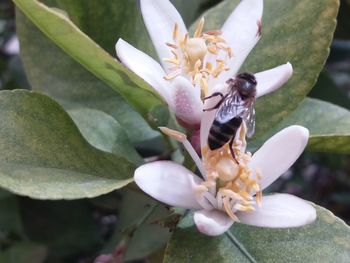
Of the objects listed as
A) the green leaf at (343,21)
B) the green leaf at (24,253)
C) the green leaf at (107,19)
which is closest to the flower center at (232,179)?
the green leaf at (107,19)

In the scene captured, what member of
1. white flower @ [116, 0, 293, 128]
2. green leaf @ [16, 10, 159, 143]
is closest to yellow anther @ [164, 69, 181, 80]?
white flower @ [116, 0, 293, 128]

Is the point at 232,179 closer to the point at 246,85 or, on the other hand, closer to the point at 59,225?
the point at 246,85

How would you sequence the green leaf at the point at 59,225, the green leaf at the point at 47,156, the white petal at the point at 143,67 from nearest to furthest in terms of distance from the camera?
the green leaf at the point at 47,156 < the white petal at the point at 143,67 < the green leaf at the point at 59,225

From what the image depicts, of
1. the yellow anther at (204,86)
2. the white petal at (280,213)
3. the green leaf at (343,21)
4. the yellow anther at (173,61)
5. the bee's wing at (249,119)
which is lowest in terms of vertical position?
the green leaf at (343,21)

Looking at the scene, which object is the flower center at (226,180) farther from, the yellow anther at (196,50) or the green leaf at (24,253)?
the green leaf at (24,253)

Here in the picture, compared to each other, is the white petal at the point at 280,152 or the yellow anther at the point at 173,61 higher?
the yellow anther at the point at 173,61

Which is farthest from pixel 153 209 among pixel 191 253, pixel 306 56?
pixel 306 56

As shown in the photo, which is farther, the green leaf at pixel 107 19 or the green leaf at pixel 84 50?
the green leaf at pixel 107 19
